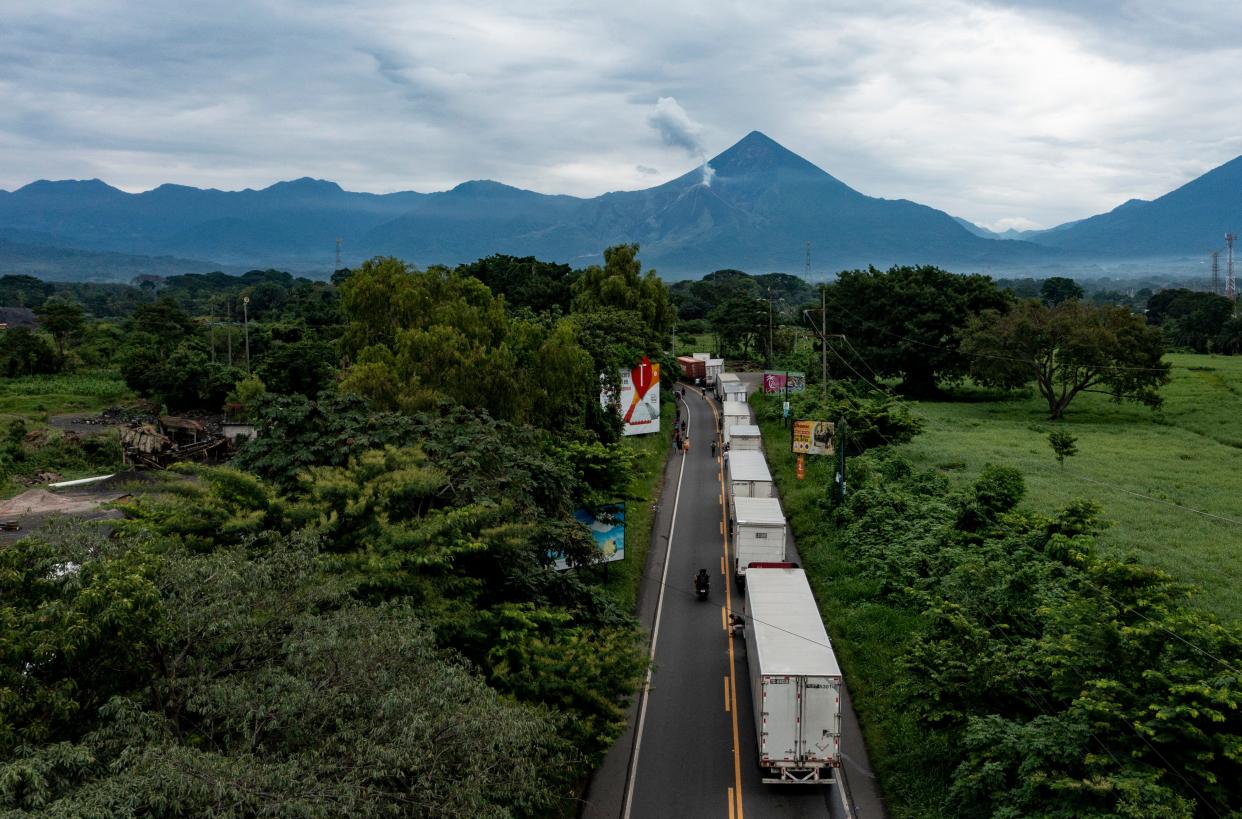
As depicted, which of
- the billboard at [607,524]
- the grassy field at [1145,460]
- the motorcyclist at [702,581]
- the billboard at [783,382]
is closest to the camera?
the billboard at [607,524]

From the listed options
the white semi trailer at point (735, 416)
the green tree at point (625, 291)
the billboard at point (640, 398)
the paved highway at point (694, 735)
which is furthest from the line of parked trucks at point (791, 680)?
the green tree at point (625, 291)

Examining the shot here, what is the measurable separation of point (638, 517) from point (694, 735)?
15822mm

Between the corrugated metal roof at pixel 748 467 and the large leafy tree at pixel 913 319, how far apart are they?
3136 cm

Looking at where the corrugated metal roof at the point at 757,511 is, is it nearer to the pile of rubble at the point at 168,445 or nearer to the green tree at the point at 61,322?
the pile of rubble at the point at 168,445

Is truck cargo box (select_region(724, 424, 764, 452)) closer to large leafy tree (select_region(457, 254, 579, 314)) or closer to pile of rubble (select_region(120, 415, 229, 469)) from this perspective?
pile of rubble (select_region(120, 415, 229, 469))

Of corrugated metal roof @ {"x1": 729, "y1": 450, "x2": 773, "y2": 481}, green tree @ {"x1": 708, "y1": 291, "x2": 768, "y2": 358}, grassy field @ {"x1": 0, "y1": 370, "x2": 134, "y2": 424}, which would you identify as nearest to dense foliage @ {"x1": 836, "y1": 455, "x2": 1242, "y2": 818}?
corrugated metal roof @ {"x1": 729, "y1": 450, "x2": 773, "y2": 481}

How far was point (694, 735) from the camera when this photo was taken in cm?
1917

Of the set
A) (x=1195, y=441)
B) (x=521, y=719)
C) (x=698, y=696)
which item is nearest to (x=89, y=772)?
(x=521, y=719)

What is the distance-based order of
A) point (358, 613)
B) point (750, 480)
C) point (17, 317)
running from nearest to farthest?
point (358, 613) → point (750, 480) → point (17, 317)

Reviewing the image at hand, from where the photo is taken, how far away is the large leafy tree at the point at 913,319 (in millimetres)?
64375

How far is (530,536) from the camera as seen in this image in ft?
62.6

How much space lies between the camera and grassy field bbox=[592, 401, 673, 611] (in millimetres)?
26938

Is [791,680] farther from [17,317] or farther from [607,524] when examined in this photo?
[17,317]

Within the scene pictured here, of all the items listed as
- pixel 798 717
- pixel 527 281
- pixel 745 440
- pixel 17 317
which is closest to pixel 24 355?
pixel 527 281
